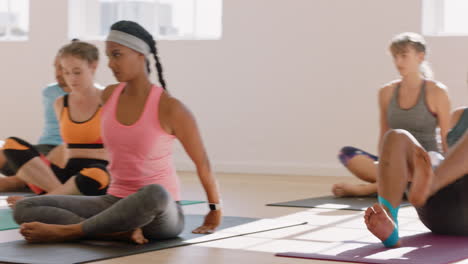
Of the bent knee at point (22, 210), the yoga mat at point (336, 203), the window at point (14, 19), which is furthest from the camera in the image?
the window at point (14, 19)

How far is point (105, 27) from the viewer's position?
8000mm

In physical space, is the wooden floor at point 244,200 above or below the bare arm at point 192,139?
below

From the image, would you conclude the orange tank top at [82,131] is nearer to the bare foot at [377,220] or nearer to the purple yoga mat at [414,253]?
the purple yoga mat at [414,253]

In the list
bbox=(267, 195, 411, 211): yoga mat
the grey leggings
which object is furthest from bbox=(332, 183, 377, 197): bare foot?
the grey leggings

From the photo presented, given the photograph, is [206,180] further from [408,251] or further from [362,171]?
[362,171]

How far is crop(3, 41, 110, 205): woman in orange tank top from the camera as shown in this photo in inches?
160

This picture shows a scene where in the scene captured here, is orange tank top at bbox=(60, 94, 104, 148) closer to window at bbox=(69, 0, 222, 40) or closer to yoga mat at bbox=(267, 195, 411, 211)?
yoga mat at bbox=(267, 195, 411, 211)

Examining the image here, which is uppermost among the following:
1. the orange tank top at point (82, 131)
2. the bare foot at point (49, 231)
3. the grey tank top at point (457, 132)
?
the grey tank top at point (457, 132)

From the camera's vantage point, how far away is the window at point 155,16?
7578mm

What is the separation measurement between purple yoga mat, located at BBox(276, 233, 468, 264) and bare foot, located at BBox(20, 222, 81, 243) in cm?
75

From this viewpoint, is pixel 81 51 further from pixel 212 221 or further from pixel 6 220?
pixel 212 221

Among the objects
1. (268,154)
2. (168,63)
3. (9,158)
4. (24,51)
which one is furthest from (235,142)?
(9,158)

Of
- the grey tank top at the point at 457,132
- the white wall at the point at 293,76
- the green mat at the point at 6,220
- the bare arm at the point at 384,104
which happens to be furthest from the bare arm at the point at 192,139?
the white wall at the point at 293,76

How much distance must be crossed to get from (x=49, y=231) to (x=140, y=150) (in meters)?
0.43
